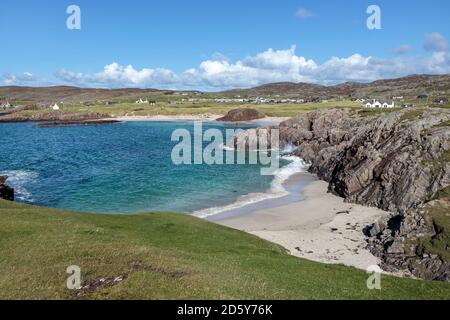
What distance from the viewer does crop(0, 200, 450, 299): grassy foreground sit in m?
18.4

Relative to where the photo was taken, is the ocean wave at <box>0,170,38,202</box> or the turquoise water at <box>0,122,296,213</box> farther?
the ocean wave at <box>0,170,38,202</box>

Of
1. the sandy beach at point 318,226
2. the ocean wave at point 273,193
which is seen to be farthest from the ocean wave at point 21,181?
the sandy beach at point 318,226

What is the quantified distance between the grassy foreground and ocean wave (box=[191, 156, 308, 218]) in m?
23.8

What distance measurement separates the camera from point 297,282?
2202 cm

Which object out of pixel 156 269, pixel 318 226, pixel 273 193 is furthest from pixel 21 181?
pixel 156 269

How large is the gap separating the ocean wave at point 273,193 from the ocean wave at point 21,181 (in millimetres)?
27560

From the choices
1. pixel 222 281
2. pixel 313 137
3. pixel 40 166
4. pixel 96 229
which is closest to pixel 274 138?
pixel 313 137

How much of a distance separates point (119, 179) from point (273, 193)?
98.7ft

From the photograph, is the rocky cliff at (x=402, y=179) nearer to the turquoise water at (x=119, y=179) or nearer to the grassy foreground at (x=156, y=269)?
the grassy foreground at (x=156, y=269)

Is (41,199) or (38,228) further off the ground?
(38,228)

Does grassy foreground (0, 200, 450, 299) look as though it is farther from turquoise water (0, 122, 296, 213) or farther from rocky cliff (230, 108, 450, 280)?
turquoise water (0, 122, 296, 213)

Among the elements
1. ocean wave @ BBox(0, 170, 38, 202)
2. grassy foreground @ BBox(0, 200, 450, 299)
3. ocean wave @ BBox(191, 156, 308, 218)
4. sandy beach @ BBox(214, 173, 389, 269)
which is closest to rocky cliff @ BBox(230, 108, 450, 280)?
sandy beach @ BBox(214, 173, 389, 269)
